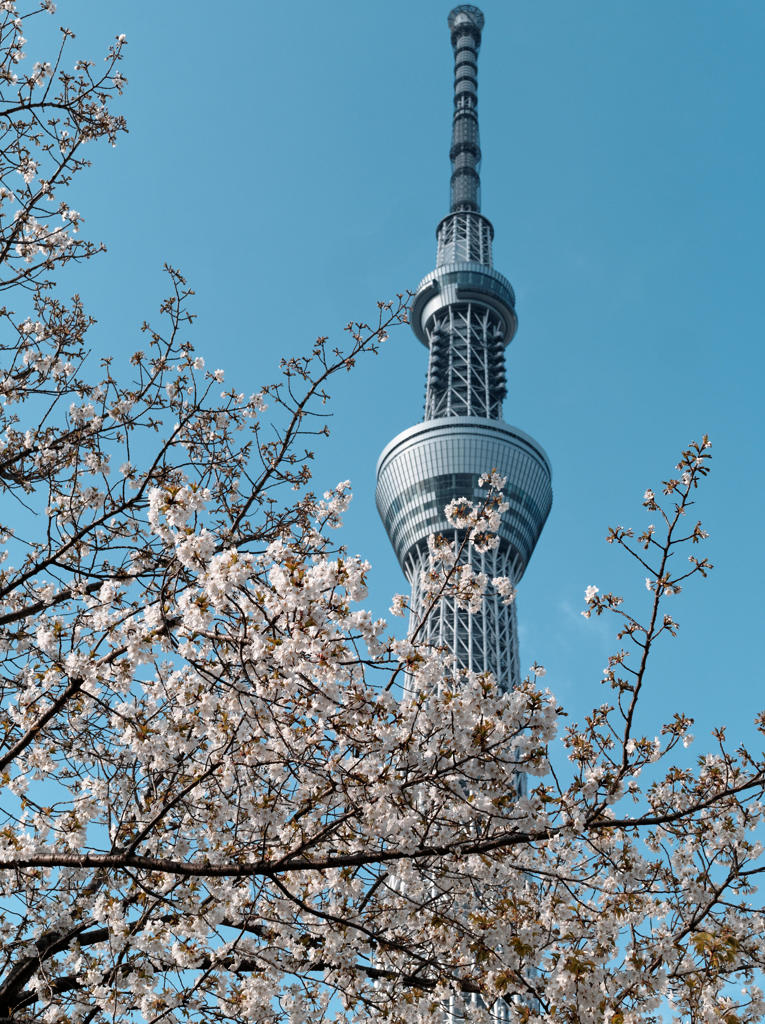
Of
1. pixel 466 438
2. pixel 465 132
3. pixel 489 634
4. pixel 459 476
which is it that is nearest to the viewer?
pixel 459 476

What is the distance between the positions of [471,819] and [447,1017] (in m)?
1.89

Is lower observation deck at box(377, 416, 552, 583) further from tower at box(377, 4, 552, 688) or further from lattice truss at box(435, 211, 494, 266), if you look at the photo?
lattice truss at box(435, 211, 494, 266)

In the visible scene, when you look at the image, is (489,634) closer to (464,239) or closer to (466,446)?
(466,446)

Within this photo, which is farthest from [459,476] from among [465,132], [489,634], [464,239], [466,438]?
[465,132]

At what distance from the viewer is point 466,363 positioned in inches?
3831

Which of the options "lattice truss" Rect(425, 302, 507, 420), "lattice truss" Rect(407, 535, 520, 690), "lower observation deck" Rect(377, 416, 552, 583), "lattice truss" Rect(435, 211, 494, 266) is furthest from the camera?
"lattice truss" Rect(435, 211, 494, 266)

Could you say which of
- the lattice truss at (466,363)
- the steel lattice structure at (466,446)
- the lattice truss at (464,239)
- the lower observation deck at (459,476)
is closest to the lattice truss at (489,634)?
the steel lattice structure at (466,446)

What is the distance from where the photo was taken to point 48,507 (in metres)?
8.81

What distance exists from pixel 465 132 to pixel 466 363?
32128 mm

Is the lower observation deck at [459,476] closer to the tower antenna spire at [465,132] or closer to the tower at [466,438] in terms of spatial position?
the tower at [466,438]

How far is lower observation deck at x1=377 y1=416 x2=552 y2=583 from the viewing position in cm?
8406

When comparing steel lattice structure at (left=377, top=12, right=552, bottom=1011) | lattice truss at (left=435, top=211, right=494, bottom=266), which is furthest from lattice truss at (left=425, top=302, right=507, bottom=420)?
lattice truss at (left=435, top=211, right=494, bottom=266)

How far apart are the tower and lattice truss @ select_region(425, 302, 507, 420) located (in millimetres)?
101

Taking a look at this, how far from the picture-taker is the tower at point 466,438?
84.3m
